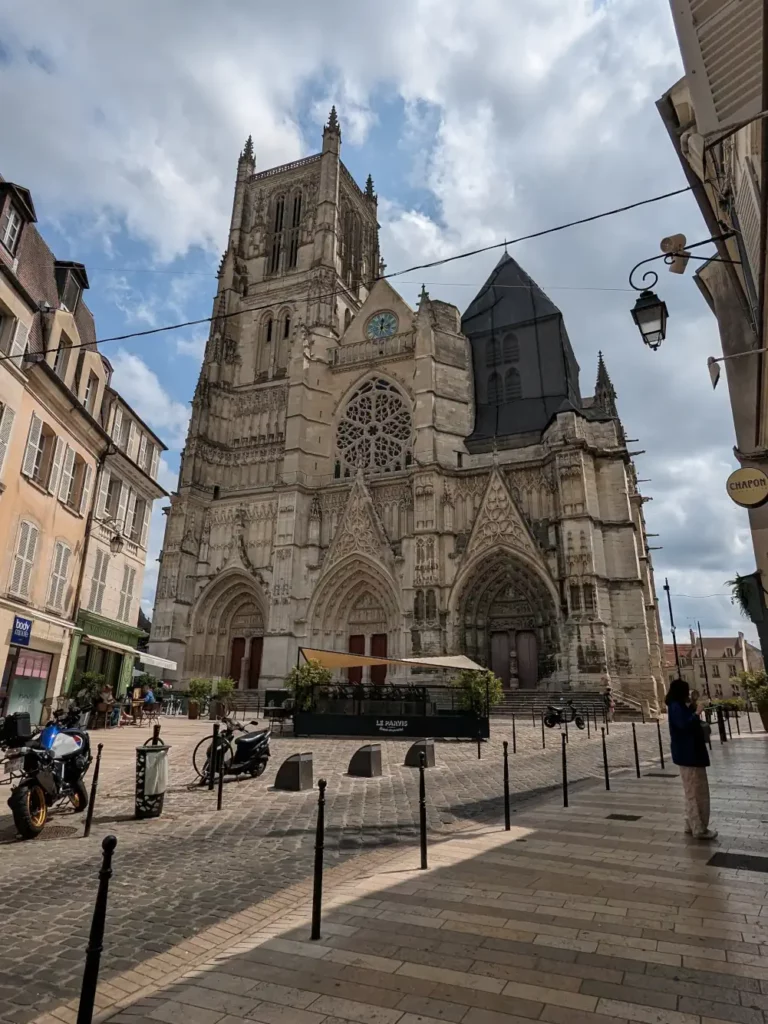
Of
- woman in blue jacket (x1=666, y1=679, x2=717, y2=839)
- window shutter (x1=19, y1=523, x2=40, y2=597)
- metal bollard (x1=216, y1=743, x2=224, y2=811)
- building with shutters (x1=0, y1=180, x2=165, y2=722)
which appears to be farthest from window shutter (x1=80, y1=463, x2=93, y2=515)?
woman in blue jacket (x1=666, y1=679, x2=717, y2=839)

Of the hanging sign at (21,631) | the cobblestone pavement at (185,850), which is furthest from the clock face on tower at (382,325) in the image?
the cobblestone pavement at (185,850)

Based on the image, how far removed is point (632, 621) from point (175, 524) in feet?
76.1

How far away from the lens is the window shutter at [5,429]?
11877 mm

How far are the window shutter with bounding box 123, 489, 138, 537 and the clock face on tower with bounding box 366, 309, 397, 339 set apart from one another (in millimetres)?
20178

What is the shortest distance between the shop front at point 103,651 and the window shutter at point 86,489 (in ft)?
8.99

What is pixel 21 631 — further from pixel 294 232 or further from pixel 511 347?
pixel 294 232

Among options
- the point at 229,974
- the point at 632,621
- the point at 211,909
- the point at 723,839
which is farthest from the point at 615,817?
the point at 632,621

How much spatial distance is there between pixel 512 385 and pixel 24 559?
25417 millimetres

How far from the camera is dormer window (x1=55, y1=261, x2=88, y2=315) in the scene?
50.6ft

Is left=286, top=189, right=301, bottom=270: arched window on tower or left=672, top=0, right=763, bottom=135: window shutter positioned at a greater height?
left=286, top=189, right=301, bottom=270: arched window on tower

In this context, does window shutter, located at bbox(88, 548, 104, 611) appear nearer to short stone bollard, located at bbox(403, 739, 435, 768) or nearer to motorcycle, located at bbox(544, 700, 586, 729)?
short stone bollard, located at bbox(403, 739, 435, 768)

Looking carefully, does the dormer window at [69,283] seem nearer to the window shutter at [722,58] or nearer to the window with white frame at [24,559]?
the window with white frame at [24,559]

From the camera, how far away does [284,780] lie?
27.8 ft

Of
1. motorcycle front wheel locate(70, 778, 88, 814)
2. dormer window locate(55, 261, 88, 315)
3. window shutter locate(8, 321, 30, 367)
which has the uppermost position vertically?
dormer window locate(55, 261, 88, 315)
